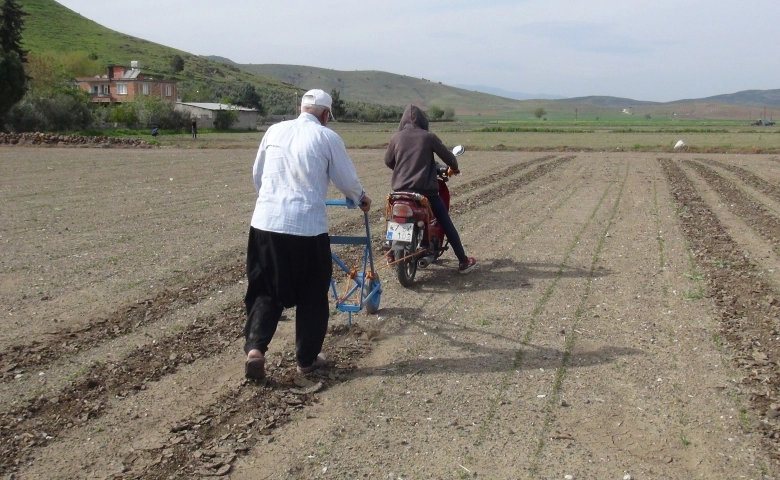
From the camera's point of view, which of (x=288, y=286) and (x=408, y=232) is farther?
(x=408, y=232)

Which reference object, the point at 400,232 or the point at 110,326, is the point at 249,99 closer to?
the point at 400,232

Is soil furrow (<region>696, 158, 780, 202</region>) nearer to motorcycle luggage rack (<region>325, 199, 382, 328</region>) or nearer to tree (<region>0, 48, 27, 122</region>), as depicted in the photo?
motorcycle luggage rack (<region>325, 199, 382, 328</region>)

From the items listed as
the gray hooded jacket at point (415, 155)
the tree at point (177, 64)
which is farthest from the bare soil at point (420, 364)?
the tree at point (177, 64)

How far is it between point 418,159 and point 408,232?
87 centimetres

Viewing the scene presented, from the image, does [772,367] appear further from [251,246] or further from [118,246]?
[118,246]

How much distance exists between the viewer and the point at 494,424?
4.76 meters

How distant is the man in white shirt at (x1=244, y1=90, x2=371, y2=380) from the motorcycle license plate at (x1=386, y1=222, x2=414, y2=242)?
2.46 metres

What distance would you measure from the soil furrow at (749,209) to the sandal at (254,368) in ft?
26.0

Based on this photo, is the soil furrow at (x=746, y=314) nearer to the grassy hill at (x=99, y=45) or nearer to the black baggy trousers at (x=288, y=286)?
the black baggy trousers at (x=288, y=286)

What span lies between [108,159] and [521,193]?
18.4 m

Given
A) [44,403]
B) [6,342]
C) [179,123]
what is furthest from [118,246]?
[179,123]

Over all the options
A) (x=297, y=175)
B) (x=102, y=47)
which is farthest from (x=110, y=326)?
(x=102, y=47)

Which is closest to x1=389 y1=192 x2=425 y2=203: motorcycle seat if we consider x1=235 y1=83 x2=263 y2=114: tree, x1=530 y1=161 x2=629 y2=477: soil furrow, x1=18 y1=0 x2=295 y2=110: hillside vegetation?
x1=530 y1=161 x2=629 y2=477: soil furrow

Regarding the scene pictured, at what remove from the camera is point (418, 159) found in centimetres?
828
